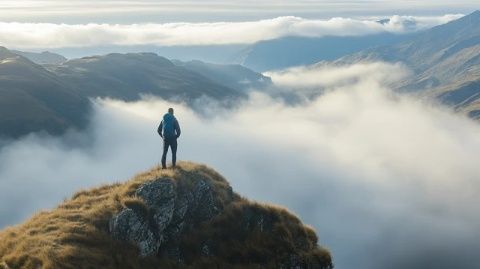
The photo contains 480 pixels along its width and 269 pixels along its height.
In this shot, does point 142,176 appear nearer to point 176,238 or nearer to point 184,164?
point 184,164

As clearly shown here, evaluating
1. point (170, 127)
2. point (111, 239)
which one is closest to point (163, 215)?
point (111, 239)

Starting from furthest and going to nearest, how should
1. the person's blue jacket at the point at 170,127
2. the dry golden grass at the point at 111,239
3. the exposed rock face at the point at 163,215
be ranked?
1. the person's blue jacket at the point at 170,127
2. the exposed rock face at the point at 163,215
3. the dry golden grass at the point at 111,239

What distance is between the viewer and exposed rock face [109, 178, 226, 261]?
103ft

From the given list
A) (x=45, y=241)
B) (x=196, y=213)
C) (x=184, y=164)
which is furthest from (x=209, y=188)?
(x=45, y=241)

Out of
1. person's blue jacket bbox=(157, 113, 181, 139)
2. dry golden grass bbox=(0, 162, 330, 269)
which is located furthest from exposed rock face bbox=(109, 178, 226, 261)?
person's blue jacket bbox=(157, 113, 181, 139)

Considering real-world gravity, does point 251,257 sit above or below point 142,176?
below

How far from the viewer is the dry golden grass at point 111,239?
91.0 feet

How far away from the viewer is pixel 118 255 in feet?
95.0

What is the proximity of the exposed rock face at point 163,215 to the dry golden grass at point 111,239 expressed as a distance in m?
0.67

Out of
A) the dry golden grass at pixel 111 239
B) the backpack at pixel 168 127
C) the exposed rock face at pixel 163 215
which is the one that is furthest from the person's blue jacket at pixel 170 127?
the exposed rock face at pixel 163 215

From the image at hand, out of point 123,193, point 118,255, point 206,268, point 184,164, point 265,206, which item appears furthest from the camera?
point 184,164

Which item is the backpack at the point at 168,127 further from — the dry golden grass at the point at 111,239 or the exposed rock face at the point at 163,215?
the exposed rock face at the point at 163,215

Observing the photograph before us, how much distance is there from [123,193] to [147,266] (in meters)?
7.11

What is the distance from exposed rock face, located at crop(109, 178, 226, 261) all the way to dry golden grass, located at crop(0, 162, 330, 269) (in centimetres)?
67
